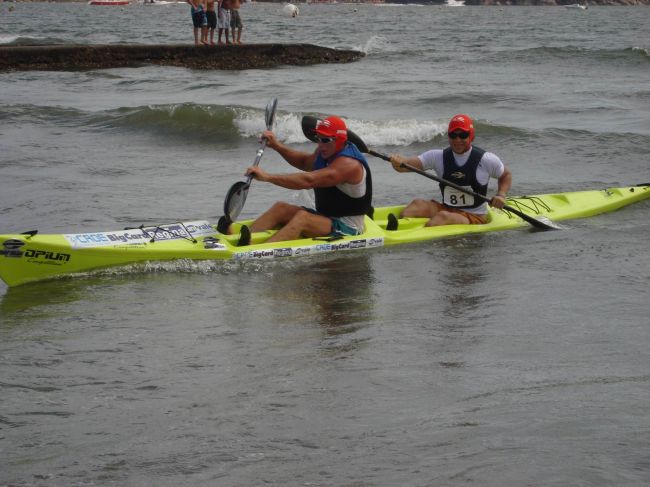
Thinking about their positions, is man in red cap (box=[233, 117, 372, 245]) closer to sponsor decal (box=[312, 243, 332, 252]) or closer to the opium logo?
sponsor decal (box=[312, 243, 332, 252])

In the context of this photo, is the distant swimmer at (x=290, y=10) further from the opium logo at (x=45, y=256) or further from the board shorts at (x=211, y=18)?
the opium logo at (x=45, y=256)

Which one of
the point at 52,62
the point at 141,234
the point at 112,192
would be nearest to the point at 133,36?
the point at 52,62

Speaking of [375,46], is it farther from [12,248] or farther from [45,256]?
[12,248]

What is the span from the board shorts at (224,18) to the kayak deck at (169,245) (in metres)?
17.5

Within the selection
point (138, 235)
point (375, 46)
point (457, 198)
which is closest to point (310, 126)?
point (457, 198)

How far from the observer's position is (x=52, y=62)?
26.8 m

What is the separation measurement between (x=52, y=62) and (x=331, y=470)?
2372 cm

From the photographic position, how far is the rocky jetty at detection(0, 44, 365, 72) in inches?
1045

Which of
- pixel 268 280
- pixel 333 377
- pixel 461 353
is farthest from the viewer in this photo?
pixel 268 280

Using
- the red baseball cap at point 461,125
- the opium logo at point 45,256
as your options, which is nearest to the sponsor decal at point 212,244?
the opium logo at point 45,256

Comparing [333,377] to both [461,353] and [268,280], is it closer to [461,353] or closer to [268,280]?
[461,353]

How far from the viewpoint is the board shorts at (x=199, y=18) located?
85.7 feet

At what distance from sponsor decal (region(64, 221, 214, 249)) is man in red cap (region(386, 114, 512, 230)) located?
2.04 metres

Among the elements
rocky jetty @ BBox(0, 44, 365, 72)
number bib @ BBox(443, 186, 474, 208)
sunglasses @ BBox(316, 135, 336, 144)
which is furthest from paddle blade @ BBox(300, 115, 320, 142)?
rocky jetty @ BBox(0, 44, 365, 72)
